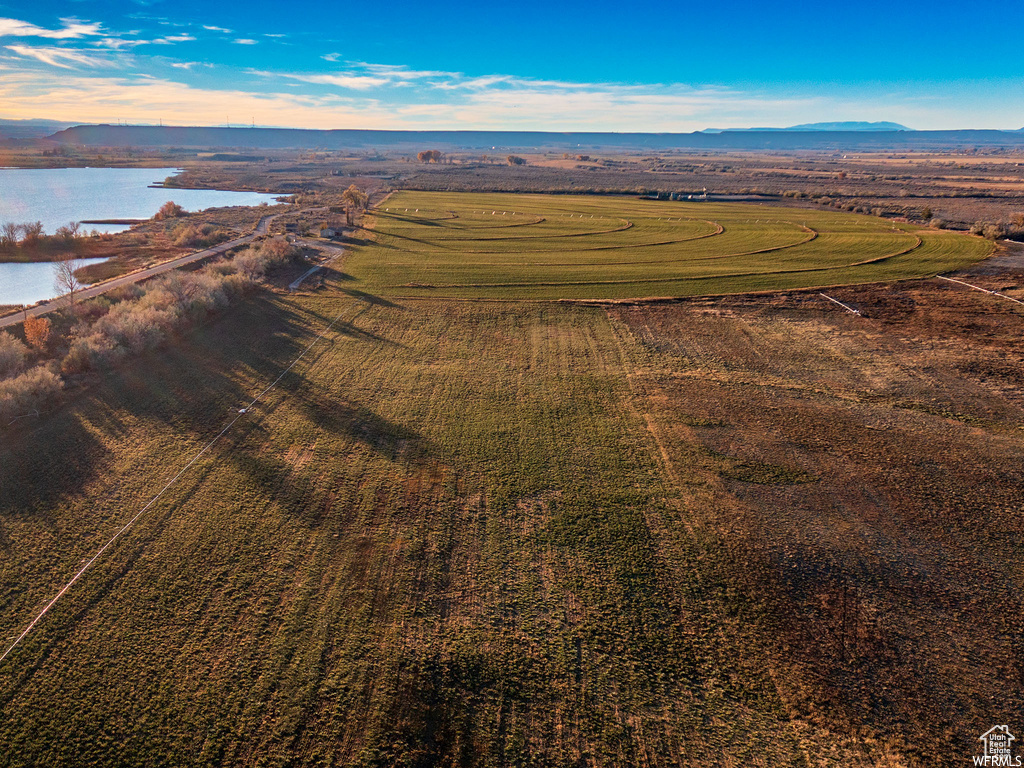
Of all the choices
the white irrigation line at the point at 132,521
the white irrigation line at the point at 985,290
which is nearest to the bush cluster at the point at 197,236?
the white irrigation line at the point at 132,521

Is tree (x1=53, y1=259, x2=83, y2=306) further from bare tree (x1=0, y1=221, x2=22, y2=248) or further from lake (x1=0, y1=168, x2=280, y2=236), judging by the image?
lake (x1=0, y1=168, x2=280, y2=236)

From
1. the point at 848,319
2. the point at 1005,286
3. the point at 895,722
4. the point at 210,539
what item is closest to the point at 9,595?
the point at 210,539

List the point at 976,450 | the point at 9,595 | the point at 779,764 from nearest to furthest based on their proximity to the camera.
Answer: the point at 779,764 < the point at 9,595 < the point at 976,450

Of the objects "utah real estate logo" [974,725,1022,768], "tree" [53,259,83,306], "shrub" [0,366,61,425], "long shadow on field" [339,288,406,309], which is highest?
"tree" [53,259,83,306]

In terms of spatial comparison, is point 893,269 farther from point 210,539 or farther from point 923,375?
point 210,539

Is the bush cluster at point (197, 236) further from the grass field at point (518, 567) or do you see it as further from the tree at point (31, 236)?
the grass field at point (518, 567)

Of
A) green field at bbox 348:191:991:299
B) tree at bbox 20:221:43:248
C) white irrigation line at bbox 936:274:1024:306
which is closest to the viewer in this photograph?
white irrigation line at bbox 936:274:1024:306

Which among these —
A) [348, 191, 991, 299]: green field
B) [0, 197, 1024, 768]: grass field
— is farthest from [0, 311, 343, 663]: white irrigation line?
[348, 191, 991, 299]: green field
